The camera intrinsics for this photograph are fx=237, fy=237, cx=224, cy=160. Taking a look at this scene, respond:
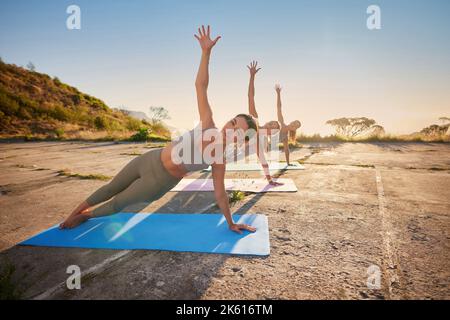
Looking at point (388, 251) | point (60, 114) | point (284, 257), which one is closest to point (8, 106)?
point (60, 114)

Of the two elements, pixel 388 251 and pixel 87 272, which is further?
pixel 388 251

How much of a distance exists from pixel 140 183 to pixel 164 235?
2.24 feet

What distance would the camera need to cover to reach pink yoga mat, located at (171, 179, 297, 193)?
479 cm

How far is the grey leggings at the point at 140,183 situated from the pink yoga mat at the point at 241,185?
208 centimetres

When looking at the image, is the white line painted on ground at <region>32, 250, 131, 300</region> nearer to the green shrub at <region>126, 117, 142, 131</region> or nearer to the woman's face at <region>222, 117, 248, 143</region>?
the woman's face at <region>222, 117, 248, 143</region>

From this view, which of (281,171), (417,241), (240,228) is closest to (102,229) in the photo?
(240,228)

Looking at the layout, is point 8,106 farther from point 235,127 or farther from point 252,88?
point 235,127

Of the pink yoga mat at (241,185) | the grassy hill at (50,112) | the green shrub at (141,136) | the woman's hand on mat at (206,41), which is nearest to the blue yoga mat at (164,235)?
the pink yoga mat at (241,185)

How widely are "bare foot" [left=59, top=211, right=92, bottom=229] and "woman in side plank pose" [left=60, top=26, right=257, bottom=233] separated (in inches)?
15.5

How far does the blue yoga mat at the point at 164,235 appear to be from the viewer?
249cm

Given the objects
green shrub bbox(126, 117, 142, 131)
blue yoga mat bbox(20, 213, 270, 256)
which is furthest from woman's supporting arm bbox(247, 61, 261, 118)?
green shrub bbox(126, 117, 142, 131)

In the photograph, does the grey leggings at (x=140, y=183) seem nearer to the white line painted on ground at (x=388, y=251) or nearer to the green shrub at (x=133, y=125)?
the white line painted on ground at (x=388, y=251)

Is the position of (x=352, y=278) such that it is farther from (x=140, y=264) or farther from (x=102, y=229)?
(x=102, y=229)

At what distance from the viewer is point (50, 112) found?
30.3 m
